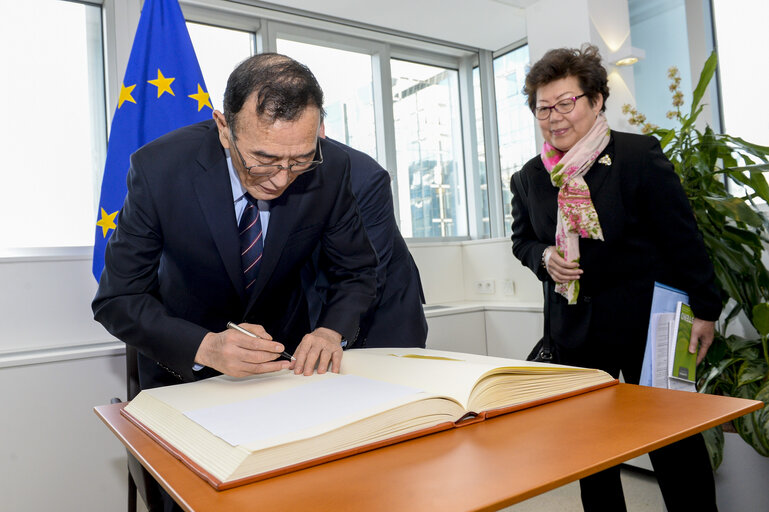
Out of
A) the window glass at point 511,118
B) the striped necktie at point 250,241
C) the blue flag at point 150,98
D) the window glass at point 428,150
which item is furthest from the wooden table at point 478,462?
the window glass at point 511,118

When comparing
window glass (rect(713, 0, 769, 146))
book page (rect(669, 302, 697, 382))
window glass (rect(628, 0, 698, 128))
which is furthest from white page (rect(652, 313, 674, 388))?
window glass (rect(628, 0, 698, 128))

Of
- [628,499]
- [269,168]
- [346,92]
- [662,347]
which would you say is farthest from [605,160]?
[346,92]

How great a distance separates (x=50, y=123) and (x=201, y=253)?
224 centimetres

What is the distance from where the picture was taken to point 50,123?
2816 millimetres

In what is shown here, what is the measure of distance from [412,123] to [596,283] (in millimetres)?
2848

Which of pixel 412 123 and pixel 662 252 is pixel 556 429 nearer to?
pixel 662 252

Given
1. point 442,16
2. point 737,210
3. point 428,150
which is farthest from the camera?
point 428,150

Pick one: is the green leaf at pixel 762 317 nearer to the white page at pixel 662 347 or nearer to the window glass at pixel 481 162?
the white page at pixel 662 347

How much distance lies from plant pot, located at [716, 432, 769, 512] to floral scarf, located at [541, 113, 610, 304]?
2.72ft

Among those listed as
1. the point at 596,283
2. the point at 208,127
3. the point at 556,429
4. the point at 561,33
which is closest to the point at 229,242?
the point at 208,127

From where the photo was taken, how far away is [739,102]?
9.92ft

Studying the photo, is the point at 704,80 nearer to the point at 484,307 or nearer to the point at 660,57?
the point at 660,57

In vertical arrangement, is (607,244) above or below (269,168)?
below

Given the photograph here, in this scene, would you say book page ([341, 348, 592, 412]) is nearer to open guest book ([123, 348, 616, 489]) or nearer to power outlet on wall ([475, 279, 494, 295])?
open guest book ([123, 348, 616, 489])
